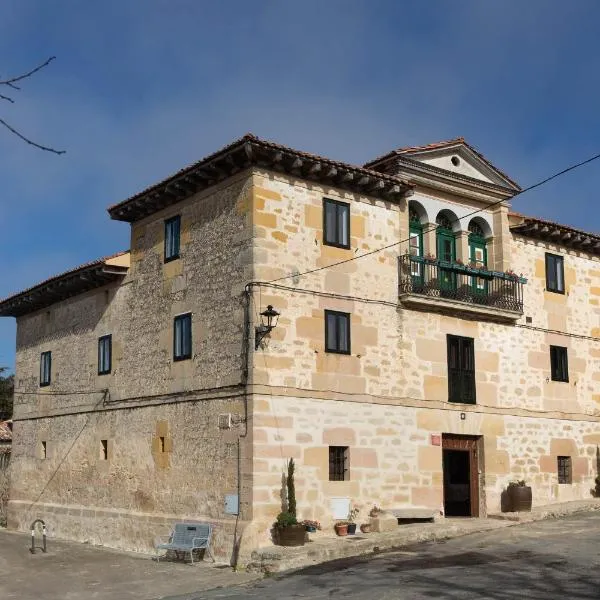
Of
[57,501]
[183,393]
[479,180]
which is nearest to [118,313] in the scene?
[183,393]

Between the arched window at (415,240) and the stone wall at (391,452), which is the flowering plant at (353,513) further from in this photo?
the arched window at (415,240)

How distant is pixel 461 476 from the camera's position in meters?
23.4

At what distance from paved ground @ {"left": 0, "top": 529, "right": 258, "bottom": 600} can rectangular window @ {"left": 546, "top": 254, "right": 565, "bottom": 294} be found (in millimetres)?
12695

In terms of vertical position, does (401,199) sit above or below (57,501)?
above

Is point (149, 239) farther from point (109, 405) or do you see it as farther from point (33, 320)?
point (33, 320)

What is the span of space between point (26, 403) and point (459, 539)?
51.7 ft

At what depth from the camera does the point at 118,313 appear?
24578mm

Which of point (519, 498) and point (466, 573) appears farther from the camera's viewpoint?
point (519, 498)

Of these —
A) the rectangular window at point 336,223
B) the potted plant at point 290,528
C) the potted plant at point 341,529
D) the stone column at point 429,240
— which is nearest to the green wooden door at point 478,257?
the stone column at point 429,240

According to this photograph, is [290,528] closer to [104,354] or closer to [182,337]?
[182,337]

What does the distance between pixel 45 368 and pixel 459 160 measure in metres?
14.3

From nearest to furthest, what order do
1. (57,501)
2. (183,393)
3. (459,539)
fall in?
(459,539) → (183,393) → (57,501)

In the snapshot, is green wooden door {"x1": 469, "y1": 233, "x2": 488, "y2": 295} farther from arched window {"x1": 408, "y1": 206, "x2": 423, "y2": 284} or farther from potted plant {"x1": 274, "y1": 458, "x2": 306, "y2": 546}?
potted plant {"x1": 274, "y1": 458, "x2": 306, "y2": 546}

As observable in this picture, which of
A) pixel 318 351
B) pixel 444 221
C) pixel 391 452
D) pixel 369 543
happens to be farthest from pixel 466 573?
pixel 444 221
